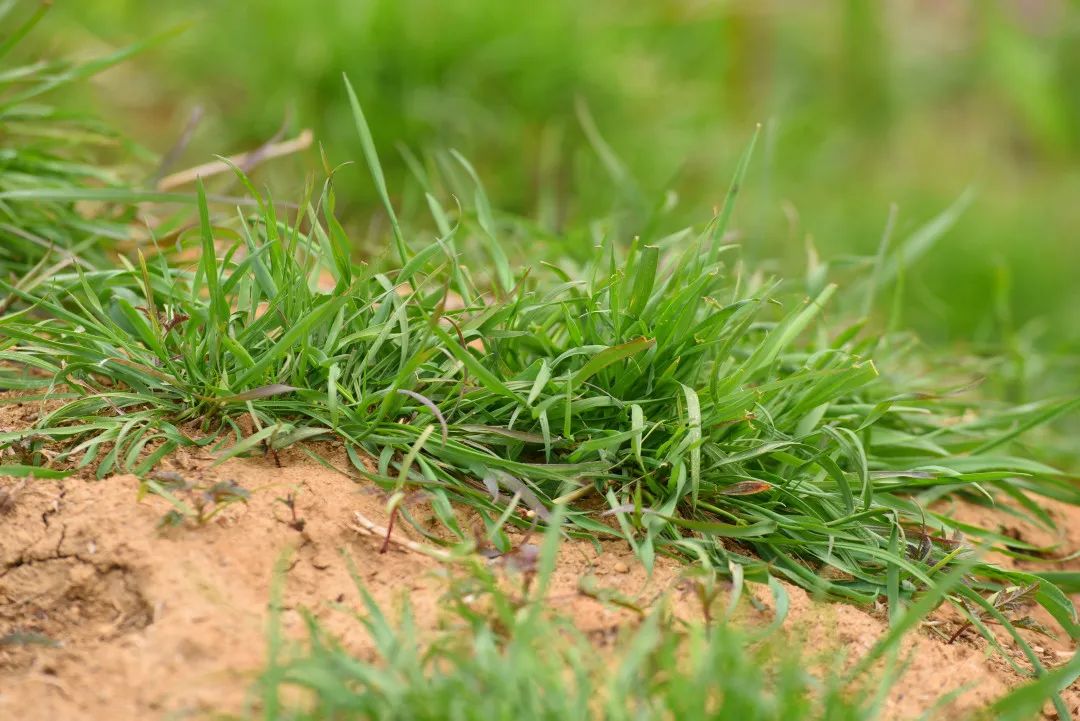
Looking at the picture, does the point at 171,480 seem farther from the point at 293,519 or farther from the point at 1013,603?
the point at 1013,603

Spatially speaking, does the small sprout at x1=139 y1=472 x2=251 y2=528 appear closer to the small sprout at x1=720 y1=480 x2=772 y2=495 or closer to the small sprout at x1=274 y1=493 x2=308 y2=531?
the small sprout at x1=274 y1=493 x2=308 y2=531

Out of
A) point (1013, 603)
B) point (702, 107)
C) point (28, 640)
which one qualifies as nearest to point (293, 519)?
point (28, 640)

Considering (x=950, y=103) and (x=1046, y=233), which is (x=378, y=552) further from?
(x=950, y=103)

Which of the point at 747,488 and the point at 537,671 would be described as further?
the point at 747,488

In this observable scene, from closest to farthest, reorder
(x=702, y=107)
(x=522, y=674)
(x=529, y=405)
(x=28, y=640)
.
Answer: (x=522, y=674), (x=28, y=640), (x=529, y=405), (x=702, y=107)

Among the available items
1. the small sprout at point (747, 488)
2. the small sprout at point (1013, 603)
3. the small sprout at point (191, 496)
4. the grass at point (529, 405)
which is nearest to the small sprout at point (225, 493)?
the small sprout at point (191, 496)

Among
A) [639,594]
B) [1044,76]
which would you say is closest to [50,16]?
[639,594]

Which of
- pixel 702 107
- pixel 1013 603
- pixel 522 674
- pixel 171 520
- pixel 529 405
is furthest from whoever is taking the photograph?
pixel 702 107

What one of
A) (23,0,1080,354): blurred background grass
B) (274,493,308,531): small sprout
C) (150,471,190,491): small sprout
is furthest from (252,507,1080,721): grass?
(23,0,1080,354): blurred background grass
